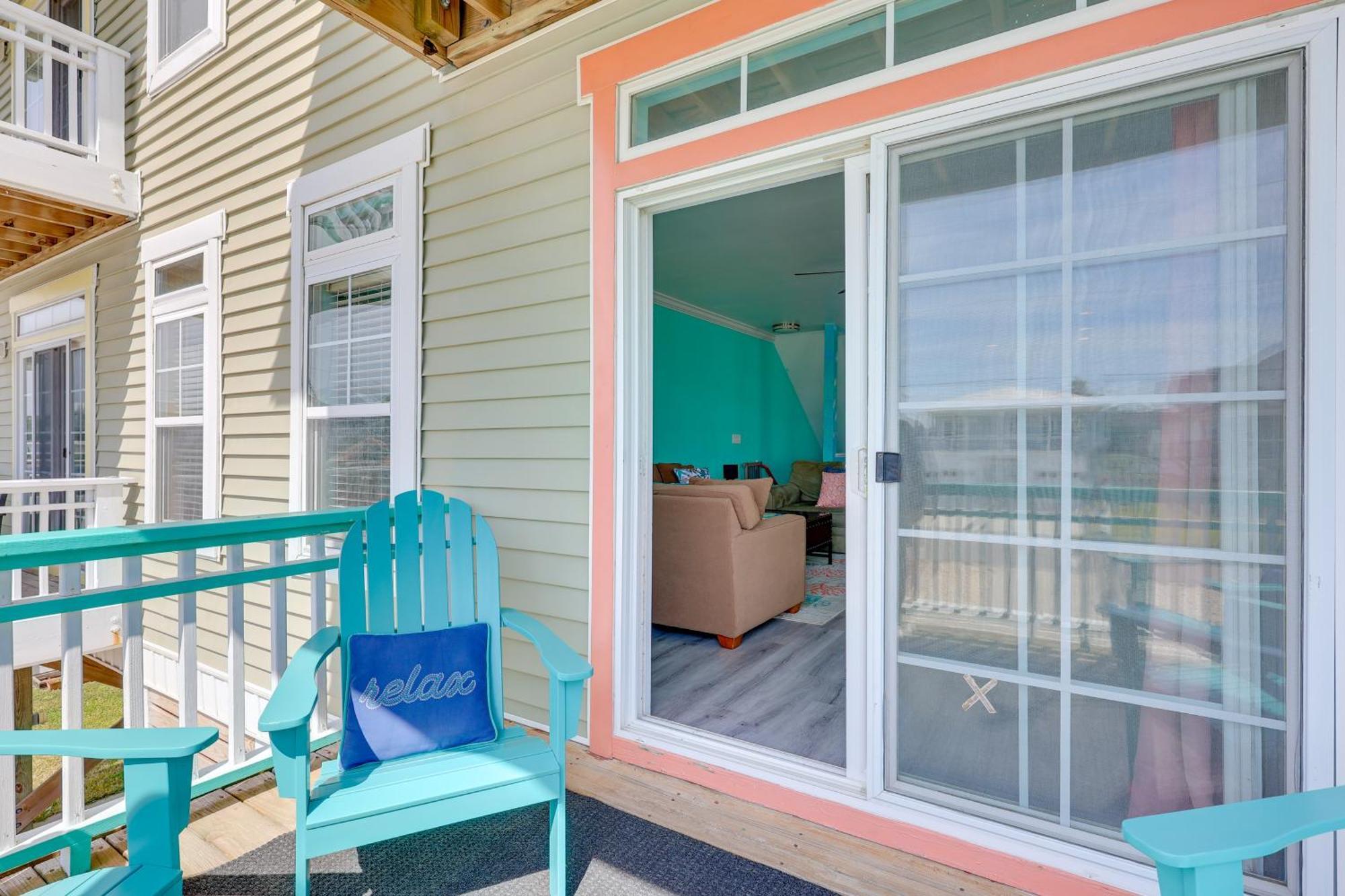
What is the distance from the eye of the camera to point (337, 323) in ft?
10.9

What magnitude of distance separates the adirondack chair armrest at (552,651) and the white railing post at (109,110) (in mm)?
5204

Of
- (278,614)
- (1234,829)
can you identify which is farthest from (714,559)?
(1234,829)

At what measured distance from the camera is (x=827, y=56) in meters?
1.94

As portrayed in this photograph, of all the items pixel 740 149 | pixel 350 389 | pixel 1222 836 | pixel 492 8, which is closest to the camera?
pixel 1222 836

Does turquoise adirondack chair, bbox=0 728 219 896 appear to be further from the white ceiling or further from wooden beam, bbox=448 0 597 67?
the white ceiling

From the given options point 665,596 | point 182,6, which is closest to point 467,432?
point 665,596

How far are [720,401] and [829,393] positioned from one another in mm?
1861

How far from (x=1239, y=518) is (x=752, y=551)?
94.6 inches

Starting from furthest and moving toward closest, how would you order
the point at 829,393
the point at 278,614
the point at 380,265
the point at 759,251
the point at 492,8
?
the point at 829,393
the point at 759,251
the point at 380,265
the point at 492,8
the point at 278,614

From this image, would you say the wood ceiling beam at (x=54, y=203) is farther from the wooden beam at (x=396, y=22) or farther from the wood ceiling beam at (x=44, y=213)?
the wooden beam at (x=396, y=22)

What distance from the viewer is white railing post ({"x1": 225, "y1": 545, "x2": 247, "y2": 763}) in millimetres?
2105

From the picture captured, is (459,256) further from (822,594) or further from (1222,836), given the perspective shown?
(822,594)

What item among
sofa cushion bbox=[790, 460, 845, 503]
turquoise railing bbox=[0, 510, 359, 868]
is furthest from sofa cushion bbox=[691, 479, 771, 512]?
sofa cushion bbox=[790, 460, 845, 503]

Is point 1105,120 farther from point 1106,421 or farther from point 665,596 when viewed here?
point 665,596
